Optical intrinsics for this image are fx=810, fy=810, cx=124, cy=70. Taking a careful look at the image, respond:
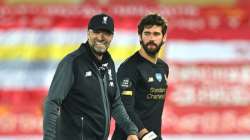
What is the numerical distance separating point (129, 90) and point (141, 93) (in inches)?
6.2

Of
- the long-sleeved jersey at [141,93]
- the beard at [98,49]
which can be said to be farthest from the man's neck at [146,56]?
the beard at [98,49]

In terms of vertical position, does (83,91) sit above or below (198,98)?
above

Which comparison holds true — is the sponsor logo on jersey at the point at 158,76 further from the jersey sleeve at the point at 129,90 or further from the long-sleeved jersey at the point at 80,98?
the long-sleeved jersey at the point at 80,98

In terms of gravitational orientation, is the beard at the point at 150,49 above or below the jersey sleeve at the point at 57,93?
above

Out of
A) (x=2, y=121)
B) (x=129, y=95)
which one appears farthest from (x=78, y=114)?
(x=2, y=121)

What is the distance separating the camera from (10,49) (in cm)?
1121

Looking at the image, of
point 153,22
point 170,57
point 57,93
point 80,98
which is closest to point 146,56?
point 153,22

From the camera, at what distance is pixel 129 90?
6566 millimetres

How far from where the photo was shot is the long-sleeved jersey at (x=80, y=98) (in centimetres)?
546

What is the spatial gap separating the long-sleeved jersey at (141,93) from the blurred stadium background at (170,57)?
4.52 meters

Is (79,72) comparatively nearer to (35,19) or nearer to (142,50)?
(142,50)

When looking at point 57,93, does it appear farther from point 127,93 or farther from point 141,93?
point 141,93

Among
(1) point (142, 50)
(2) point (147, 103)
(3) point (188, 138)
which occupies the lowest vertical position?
(3) point (188, 138)

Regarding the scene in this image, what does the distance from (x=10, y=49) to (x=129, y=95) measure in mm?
4936
